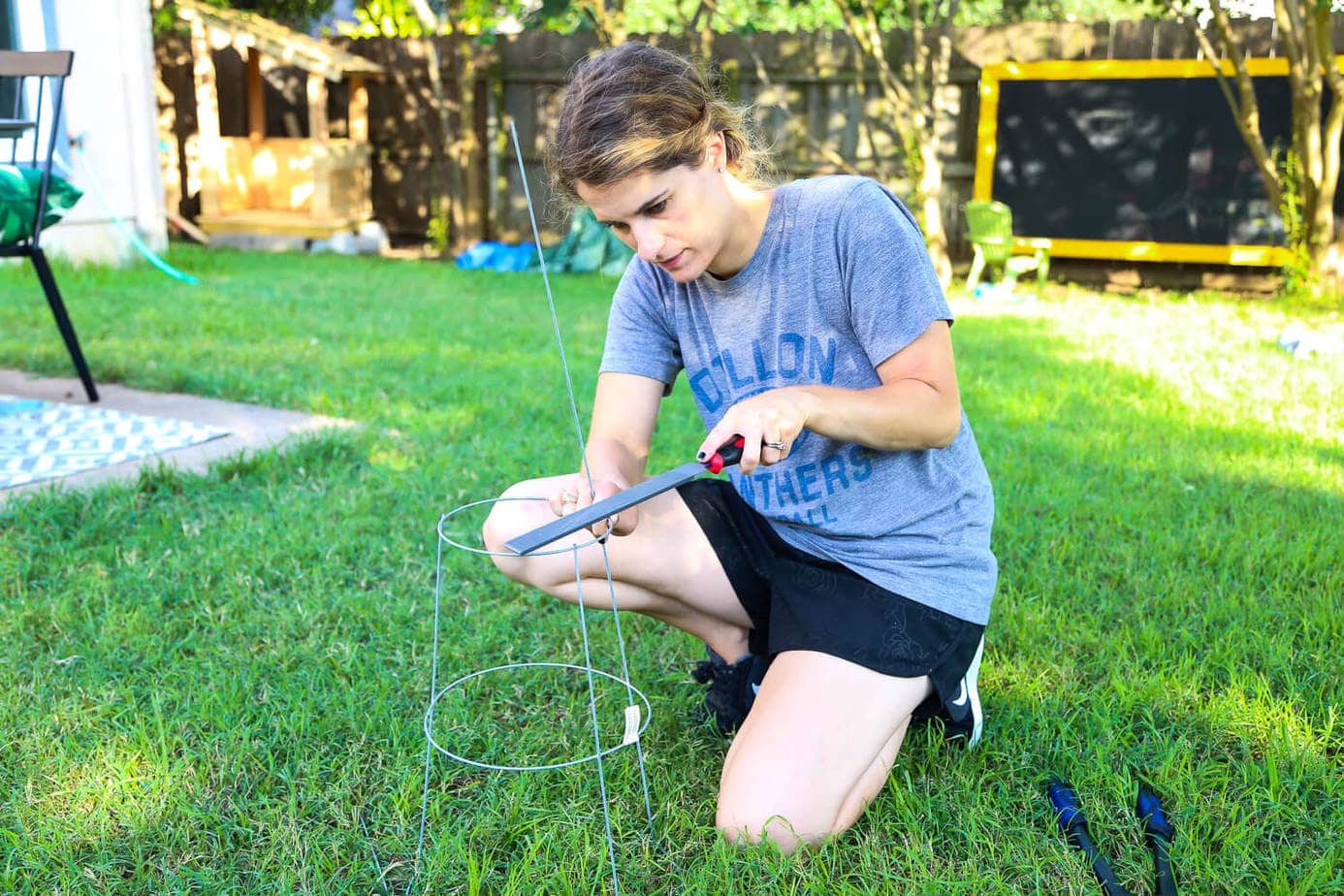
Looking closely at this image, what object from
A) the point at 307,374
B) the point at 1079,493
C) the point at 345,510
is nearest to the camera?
the point at 345,510

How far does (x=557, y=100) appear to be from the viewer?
7.91 metres

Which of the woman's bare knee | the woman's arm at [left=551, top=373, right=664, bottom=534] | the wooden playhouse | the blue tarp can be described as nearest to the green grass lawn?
the woman's bare knee

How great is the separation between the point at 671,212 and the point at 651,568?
0.66 metres

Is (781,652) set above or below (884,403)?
below

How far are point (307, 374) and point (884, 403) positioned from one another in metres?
3.36

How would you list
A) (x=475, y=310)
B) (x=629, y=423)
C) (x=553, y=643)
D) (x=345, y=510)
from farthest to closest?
(x=475, y=310)
(x=345, y=510)
(x=553, y=643)
(x=629, y=423)

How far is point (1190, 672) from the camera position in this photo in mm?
2219

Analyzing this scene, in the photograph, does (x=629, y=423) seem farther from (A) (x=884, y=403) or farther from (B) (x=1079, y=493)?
(B) (x=1079, y=493)

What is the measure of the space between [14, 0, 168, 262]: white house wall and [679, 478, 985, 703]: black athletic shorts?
20.9 feet

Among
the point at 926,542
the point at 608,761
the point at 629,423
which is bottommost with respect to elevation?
the point at 608,761

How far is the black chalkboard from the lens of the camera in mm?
7684

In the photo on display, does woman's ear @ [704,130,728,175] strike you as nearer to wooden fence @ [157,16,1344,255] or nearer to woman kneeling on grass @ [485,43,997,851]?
woman kneeling on grass @ [485,43,997,851]

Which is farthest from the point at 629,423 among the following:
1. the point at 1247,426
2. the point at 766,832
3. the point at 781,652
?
the point at 1247,426

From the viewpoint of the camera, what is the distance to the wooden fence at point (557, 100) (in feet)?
27.0
